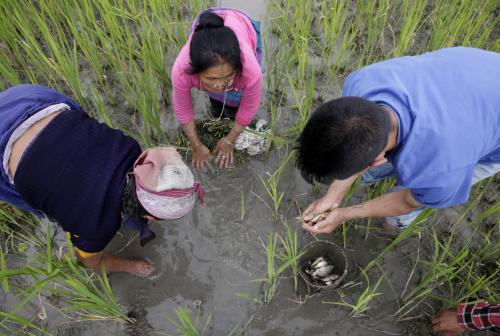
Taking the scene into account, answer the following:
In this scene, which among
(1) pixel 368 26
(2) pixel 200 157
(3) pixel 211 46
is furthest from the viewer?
(1) pixel 368 26

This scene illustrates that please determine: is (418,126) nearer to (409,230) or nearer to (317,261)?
(409,230)

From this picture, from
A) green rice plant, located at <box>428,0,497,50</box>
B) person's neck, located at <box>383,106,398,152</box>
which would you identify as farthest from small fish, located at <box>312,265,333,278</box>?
green rice plant, located at <box>428,0,497,50</box>

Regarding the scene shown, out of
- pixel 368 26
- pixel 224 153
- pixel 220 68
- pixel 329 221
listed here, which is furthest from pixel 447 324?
pixel 368 26

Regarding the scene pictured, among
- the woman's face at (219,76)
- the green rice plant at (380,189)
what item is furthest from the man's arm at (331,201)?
the woman's face at (219,76)

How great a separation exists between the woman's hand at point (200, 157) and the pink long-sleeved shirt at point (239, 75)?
0.20 meters

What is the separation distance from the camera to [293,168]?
6.51 ft

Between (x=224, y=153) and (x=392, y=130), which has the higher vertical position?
(x=392, y=130)

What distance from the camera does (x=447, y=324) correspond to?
1.46 meters

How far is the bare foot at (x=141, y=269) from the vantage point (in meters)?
1.64

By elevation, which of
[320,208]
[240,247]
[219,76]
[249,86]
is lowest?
[240,247]

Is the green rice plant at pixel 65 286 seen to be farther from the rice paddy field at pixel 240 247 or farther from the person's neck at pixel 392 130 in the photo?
the person's neck at pixel 392 130

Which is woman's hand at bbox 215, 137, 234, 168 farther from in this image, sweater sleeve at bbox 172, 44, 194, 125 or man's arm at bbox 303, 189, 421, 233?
man's arm at bbox 303, 189, 421, 233

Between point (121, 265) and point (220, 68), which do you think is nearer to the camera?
point (220, 68)

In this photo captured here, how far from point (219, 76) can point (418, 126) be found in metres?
0.78
